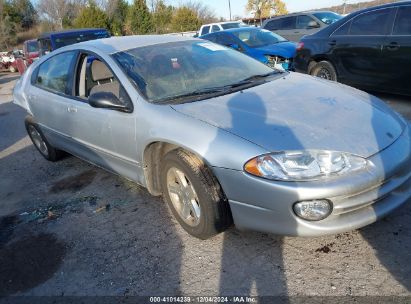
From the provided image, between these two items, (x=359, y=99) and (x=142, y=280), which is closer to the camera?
(x=142, y=280)

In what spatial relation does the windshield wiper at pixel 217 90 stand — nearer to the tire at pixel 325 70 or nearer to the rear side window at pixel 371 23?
the rear side window at pixel 371 23

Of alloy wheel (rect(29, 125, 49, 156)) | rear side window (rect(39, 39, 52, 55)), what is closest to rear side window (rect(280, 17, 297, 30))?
rear side window (rect(39, 39, 52, 55))

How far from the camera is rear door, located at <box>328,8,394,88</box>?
19.8ft

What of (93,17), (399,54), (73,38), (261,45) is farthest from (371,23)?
(93,17)

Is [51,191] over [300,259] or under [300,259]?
under

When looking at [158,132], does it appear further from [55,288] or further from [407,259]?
[407,259]

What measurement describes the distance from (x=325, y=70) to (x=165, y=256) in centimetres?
523

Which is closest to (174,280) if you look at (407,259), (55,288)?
(55,288)

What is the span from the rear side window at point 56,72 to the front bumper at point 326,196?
2.47m

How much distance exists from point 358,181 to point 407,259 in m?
0.67

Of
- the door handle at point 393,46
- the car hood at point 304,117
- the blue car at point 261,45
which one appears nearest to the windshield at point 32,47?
the blue car at point 261,45

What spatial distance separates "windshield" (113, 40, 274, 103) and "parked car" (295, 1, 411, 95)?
2.74m

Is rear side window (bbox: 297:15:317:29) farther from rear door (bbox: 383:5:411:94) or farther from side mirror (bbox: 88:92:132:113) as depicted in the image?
side mirror (bbox: 88:92:132:113)

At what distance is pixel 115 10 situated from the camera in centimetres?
4647
